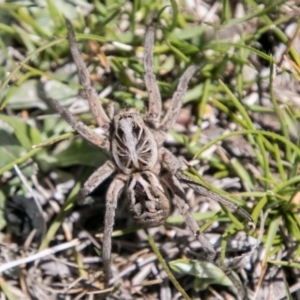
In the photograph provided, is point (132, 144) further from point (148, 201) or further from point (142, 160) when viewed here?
point (148, 201)

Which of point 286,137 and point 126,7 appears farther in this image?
point 126,7

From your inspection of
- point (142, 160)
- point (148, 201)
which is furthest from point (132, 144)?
point (148, 201)

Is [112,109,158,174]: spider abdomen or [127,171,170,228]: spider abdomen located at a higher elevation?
[112,109,158,174]: spider abdomen

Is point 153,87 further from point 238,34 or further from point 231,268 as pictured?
point 231,268

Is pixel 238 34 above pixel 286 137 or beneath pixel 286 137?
above

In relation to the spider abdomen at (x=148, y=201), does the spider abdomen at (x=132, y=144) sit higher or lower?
higher

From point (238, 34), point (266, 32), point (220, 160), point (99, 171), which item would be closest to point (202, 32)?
point (238, 34)
